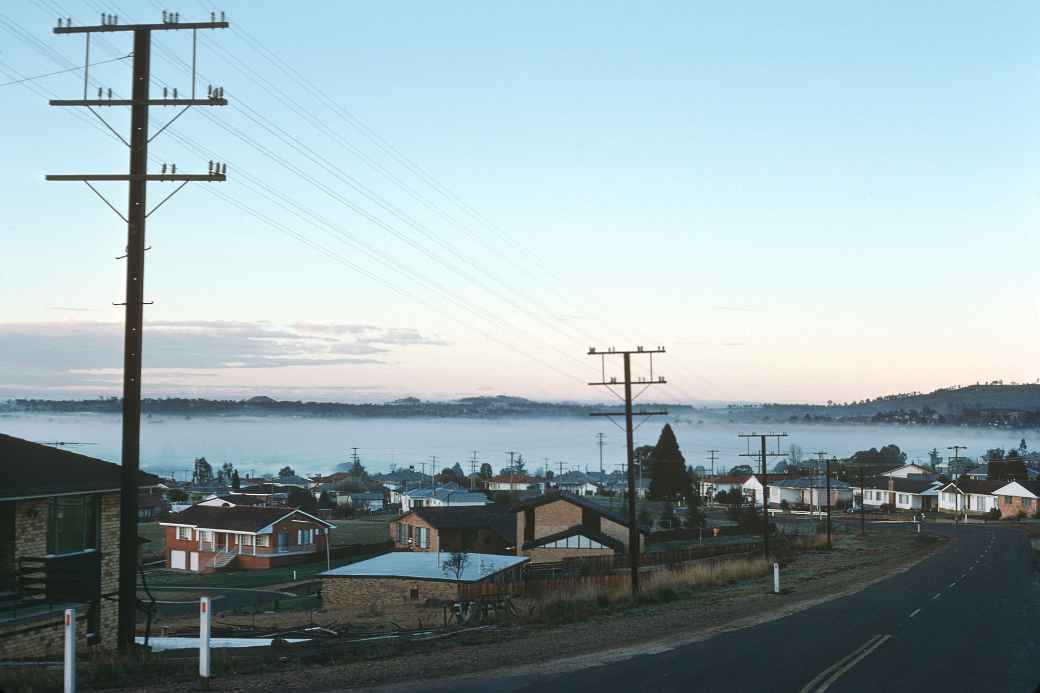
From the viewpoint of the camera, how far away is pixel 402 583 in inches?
1682

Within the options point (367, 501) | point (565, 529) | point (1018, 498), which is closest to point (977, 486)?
point (1018, 498)

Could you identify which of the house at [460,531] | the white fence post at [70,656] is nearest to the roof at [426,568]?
the house at [460,531]

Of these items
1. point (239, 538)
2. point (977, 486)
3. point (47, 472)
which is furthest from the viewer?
point (977, 486)

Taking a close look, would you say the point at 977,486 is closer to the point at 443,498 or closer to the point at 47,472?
the point at 443,498

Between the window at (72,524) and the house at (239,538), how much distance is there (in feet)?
161

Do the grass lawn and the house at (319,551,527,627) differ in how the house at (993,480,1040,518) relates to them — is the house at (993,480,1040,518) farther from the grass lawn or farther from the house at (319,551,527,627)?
the house at (319,551,527,627)

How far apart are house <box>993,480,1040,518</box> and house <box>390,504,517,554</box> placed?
65.4 metres

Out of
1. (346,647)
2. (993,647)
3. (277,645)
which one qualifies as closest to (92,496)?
(277,645)

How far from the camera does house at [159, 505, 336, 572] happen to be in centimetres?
7212

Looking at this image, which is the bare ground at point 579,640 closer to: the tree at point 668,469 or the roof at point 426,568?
the roof at point 426,568

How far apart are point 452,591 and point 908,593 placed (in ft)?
62.3

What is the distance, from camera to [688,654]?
62.3ft

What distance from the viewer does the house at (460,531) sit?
229ft

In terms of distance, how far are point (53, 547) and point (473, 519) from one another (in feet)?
165
